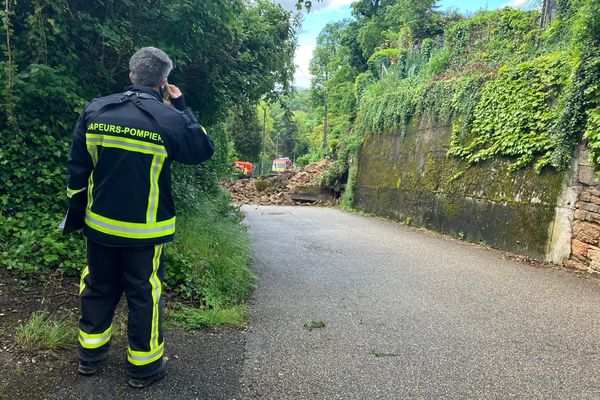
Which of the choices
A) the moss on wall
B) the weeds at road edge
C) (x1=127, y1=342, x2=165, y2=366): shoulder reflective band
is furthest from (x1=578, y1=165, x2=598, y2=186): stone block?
(x1=127, y1=342, x2=165, y2=366): shoulder reflective band

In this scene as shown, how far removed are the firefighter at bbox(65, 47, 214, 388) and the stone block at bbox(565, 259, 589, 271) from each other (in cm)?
664

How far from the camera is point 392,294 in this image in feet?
17.5

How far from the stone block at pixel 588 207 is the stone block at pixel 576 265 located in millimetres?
870

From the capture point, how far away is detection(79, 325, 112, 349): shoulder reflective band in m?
2.74

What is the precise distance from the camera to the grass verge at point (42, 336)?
2.86 meters

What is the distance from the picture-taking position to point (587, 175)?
6883mm

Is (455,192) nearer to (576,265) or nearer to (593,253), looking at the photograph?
(576,265)

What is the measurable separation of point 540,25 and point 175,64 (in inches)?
378

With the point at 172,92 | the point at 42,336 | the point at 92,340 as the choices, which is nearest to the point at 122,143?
the point at 172,92

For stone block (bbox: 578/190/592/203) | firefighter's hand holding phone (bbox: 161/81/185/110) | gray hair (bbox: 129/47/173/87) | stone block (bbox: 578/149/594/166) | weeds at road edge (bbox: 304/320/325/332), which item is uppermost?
stone block (bbox: 578/149/594/166)

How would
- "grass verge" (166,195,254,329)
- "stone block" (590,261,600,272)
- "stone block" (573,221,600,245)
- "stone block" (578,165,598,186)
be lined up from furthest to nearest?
1. "stone block" (578,165,598,186)
2. "stone block" (573,221,600,245)
3. "stone block" (590,261,600,272)
4. "grass verge" (166,195,254,329)

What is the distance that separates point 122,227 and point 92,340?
782 mm

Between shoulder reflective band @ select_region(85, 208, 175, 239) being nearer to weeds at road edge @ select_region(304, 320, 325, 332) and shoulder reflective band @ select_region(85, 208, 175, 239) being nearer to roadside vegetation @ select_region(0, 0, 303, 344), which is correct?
roadside vegetation @ select_region(0, 0, 303, 344)

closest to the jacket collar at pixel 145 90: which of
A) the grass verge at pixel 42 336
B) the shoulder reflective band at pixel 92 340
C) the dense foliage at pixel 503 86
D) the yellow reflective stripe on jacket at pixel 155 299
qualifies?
the yellow reflective stripe on jacket at pixel 155 299
